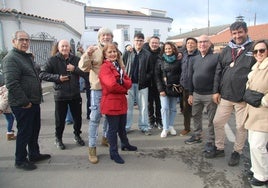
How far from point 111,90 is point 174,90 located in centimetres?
174

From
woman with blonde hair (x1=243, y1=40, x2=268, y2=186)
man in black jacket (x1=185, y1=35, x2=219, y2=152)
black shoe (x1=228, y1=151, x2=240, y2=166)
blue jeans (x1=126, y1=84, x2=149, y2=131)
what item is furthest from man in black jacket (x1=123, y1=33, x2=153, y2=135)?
woman with blonde hair (x1=243, y1=40, x2=268, y2=186)

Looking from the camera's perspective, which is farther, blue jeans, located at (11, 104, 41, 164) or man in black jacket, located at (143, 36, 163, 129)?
man in black jacket, located at (143, 36, 163, 129)

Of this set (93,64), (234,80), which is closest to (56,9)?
(93,64)

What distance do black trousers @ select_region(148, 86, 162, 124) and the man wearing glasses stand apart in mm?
2786

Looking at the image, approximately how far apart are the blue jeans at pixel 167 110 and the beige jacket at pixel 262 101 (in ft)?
6.96

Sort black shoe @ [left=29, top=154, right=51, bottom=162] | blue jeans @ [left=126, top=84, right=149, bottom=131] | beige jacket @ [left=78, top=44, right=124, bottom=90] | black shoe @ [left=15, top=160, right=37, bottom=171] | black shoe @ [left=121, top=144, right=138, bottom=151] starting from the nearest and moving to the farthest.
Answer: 1. black shoe @ [left=15, top=160, right=37, bottom=171]
2. beige jacket @ [left=78, top=44, right=124, bottom=90]
3. black shoe @ [left=29, top=154, right=51, bottom=162]
4. black shoe @ [left=121, top=144, right=138, bottom=151]
5. blue jeans @ [left=126, top=84, right=149, bottom=131]

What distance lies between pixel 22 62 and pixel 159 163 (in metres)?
2.56

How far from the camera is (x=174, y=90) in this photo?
17.3ft

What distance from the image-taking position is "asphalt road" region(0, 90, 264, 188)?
139 inches

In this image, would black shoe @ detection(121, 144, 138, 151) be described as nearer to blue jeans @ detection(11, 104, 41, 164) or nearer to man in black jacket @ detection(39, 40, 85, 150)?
man in black jacket @ detection(39, 40, 85, 150)

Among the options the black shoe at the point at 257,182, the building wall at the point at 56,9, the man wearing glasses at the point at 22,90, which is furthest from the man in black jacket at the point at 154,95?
the building wall at the point at 56,9

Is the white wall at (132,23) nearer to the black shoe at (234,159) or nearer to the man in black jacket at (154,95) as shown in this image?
the man in black jacket at (154,95)

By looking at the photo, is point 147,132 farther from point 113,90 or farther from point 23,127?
point 23,127

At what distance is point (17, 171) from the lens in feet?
12.8
